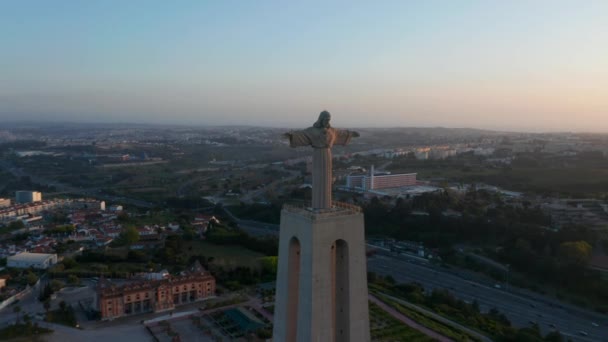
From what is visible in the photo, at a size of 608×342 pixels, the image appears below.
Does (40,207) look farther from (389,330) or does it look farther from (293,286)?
(293,286)

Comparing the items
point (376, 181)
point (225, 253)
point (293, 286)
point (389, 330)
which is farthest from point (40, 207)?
point (293, 286)

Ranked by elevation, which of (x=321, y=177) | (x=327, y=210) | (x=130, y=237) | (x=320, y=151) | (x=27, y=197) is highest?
(x=320, y=151)

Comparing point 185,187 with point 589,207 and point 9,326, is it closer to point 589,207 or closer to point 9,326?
point 9,326

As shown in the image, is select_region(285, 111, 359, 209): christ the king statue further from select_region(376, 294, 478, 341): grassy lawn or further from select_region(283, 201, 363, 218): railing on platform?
select_region(376, 294, 478, 341): grassy lawn

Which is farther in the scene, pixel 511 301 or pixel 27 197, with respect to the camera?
pixel 27 197

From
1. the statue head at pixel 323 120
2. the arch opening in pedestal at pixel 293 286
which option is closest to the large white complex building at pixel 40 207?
the arch opening in pedestal at pixel 293 286

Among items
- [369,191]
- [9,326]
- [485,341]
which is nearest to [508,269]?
[485,341]

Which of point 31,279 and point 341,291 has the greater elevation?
point 341,291
